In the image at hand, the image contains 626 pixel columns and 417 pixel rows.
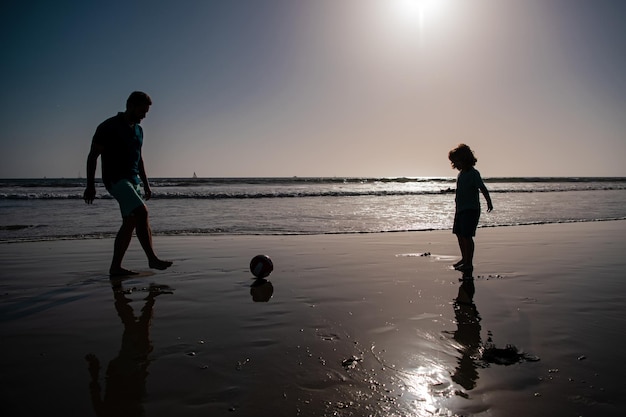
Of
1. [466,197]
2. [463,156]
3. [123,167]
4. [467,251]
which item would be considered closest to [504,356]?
[467,251]

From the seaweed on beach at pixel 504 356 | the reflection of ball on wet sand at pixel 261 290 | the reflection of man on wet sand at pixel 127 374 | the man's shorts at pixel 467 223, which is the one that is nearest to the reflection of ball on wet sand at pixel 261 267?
the reflection of ball on wet sand at pixel 261 290

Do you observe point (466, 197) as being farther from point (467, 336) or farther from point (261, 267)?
point (467, 336)

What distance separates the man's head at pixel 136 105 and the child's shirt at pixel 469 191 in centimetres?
481

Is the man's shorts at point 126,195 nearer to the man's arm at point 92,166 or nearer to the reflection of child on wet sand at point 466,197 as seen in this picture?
the man's arm at point 92,166

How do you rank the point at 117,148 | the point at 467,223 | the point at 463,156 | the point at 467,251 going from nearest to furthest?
the point at 117,148 → the point at 467,251 → the point at 467,223 → the point at 463,156

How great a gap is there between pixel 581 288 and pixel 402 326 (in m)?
2.68

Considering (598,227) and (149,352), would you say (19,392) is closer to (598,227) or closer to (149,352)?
(149,352)

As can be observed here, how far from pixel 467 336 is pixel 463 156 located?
13.9 ft

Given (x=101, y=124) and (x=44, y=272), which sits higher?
(x=101, y=124)

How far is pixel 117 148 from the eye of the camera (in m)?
Answer: 5.42

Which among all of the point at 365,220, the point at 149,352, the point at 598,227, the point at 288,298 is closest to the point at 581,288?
the point at 288,298

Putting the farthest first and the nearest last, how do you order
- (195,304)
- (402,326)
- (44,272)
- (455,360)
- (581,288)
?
1. (44,272)
2. (581,288)
3. (195,304)
4. (402,326)
5. (455,360)

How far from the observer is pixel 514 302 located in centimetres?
421

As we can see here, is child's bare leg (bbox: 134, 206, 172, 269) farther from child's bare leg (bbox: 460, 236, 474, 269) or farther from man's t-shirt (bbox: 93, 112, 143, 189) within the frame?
child's bare leg (bbox: 460, 236, 474, 269)
